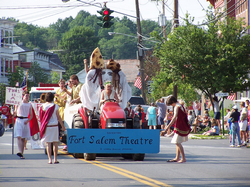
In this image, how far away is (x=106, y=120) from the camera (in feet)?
41.1

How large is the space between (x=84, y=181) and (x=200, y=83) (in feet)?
56.0

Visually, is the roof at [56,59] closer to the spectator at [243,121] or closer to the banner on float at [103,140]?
the spectator at [243,121]

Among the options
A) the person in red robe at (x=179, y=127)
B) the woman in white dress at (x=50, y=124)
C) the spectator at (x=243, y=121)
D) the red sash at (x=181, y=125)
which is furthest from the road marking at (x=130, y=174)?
the spectator at (x=243, y=121)

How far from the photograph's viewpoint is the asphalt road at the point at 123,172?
29.5 feet

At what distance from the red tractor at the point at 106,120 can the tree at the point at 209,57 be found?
483 inches

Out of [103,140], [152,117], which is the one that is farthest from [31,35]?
[103,140]

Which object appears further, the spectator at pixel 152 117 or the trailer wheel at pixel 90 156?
the spectator at pixel 152 117

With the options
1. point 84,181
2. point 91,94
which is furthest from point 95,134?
point 84,181

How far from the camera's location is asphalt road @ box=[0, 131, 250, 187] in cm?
898

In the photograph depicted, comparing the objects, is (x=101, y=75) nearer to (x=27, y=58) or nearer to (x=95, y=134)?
(x=95, y=134)

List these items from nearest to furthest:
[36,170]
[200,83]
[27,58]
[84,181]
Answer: [84,181] < [36,170] < [200,83] < [27,58]

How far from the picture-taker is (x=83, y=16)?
4845 inches

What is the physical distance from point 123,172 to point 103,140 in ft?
6.37

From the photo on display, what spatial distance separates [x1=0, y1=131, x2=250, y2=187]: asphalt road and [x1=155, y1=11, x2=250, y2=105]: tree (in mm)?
11261
